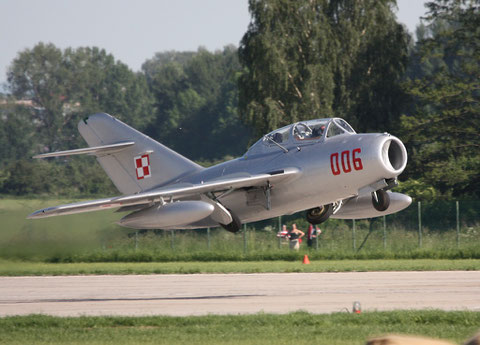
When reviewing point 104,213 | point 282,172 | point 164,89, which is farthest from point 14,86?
point 282,172

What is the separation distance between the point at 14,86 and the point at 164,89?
24.0 meters

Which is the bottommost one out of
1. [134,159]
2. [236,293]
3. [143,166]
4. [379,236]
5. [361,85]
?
[236,293]

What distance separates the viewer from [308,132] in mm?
18734

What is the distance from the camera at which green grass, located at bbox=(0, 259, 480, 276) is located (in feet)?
85.8

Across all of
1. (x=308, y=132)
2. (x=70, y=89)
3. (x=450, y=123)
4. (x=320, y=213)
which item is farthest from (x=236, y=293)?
(x=70, y=89)

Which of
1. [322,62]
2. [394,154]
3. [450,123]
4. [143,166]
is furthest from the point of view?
[322,62]

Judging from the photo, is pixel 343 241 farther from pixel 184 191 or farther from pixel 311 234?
pixel 184 191

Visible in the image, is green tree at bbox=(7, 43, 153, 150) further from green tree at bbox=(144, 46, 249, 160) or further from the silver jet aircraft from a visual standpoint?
the silver jet aircraft

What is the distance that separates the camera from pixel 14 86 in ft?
351

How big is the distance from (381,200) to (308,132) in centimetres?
249

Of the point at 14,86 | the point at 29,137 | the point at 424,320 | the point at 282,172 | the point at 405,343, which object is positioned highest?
the point at 14,86

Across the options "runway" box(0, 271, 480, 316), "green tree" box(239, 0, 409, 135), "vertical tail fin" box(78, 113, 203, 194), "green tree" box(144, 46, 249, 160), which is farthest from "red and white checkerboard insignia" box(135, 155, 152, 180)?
"green tree" box(144, 46, 249, 160)

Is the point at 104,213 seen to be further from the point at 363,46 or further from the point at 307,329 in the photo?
the point at 363,46

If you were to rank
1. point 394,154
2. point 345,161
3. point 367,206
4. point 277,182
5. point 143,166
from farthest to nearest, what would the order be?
point 143,166, point 367,206, point 277,182, point 394,154, point 345,161
